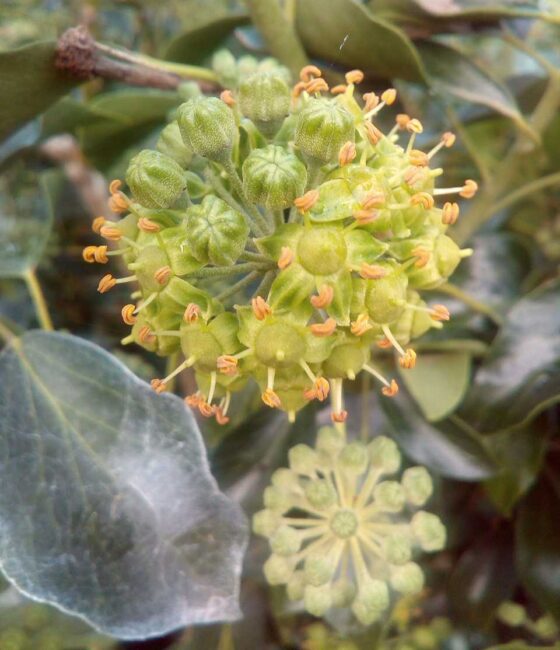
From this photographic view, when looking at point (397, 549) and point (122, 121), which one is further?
point (122, 121)

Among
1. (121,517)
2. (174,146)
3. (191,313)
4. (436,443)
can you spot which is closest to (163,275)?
(191,313)

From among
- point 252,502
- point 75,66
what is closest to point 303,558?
point 252,502

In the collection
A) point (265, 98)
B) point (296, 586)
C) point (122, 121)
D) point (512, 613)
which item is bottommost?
point (512, 613)

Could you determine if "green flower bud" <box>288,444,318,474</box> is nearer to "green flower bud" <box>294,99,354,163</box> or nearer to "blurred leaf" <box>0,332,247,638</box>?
"blurred leaf" <box>0,332,247,638</box>

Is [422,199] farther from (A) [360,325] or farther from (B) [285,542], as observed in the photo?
(B) [285,542]

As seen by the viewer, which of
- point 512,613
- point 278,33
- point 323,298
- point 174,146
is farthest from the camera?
point 512,613

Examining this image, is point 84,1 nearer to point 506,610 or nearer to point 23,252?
point 23,252
